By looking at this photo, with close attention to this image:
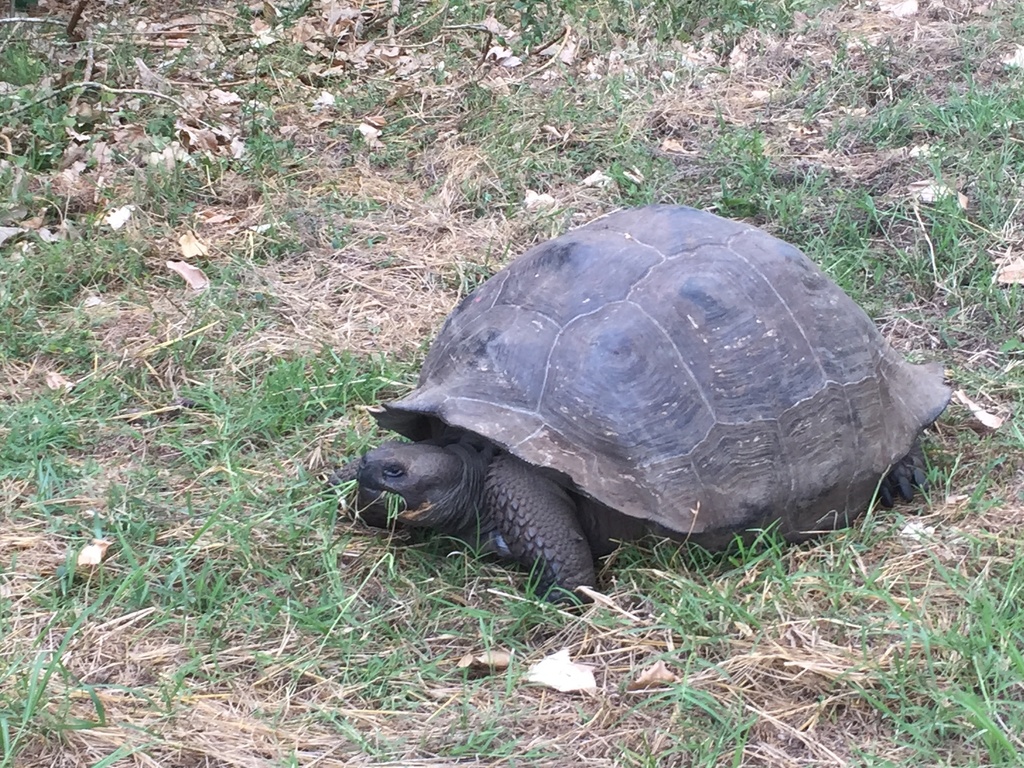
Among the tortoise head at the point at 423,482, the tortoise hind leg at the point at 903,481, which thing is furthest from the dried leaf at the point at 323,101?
the tortoise hind leg at the point at 903,481

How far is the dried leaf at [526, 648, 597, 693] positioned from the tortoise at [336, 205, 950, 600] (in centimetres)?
29

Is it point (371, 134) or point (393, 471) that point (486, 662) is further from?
point (371, 134)

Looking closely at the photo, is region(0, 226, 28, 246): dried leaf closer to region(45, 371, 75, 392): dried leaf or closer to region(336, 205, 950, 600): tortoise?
region(45, 371, 75, 392): dried leaf

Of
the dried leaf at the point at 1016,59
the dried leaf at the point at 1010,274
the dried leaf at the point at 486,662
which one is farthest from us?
the dried leaf at the point at 1016,59

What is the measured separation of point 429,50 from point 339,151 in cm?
153

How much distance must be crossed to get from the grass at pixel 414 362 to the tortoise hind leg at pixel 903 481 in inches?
2.5

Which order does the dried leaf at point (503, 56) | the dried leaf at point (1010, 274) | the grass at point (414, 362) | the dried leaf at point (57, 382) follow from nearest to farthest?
the grass at point (414, 362), the dried leaf at point (57, 382), the dried leaf at point (1010, 274), the dried leaf at point (503, 56)

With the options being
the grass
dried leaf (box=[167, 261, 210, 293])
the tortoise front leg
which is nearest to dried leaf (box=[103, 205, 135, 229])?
the grass

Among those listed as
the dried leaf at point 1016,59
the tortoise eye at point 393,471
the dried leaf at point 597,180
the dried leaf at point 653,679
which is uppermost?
the dried leaf at point 1016,59

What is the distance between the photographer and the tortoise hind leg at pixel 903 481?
331 centimetres

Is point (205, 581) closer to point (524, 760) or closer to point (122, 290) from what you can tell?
point (524, 760)

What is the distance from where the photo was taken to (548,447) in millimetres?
2877

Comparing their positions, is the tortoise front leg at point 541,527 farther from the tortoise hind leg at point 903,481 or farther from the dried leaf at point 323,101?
the dried leaf at point 323,101

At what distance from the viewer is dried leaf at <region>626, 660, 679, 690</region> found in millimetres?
2520
